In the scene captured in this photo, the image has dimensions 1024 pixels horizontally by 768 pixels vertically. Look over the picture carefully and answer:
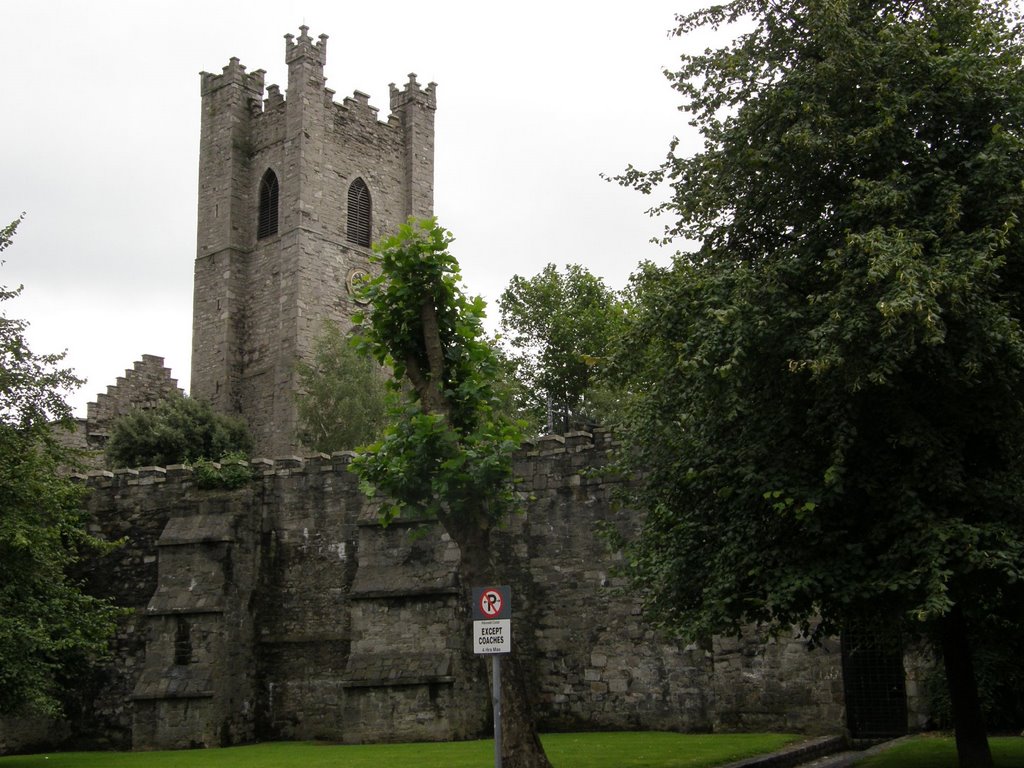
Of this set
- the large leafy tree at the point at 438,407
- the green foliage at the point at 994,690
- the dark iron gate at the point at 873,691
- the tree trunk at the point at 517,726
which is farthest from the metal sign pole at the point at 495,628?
the dark iron gate at the point at 873,691

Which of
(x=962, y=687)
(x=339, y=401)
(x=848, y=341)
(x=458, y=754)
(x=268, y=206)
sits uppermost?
(x=268, y=206)

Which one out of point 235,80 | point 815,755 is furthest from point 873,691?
point 235,80

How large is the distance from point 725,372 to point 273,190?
4574cm

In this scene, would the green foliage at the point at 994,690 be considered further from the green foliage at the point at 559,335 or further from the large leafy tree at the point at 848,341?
the green foliage at the point at 559,335

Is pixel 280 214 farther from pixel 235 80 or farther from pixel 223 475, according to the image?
pixel 223 475

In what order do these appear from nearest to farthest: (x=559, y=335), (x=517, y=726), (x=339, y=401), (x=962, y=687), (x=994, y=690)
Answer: (x=962, y=687)
(x=517, y=726)
(x=994, y=690)
(x=339, y=401)
(x=559, y=335)

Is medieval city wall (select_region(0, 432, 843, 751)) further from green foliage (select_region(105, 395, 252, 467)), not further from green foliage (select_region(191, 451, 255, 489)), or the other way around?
green foliage (select_region(105, 395, 252, 467))

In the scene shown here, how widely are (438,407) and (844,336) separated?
5.29 metres

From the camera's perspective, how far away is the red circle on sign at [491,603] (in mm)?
11734

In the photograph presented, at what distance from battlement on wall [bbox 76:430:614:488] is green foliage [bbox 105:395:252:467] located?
13.2 meters

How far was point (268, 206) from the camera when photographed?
5459 centimetres

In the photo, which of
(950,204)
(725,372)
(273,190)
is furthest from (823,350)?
(273,190)

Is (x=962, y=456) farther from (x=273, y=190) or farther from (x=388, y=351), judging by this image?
(x=273, y=190)

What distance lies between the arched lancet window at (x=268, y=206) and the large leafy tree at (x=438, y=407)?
39.9 metres
